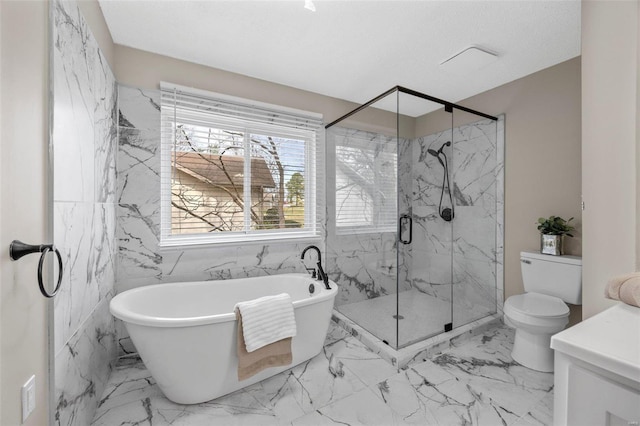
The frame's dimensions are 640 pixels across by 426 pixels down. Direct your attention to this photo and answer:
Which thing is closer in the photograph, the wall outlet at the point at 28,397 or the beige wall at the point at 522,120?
the wall outlet at the point at 28,397

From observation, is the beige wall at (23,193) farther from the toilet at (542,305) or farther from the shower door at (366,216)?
Answer: the toilet at (542,305)

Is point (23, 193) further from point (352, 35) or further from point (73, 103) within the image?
point (352, 35)

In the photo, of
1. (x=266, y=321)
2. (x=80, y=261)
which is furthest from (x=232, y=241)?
(x=80, y=261)

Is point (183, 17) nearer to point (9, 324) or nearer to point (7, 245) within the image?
point (7, 245)

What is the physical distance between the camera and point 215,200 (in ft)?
8.32

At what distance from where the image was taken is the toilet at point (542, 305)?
1.97 m

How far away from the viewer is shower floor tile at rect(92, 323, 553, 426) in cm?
156

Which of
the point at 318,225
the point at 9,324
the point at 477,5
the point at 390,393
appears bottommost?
the point at 390,393

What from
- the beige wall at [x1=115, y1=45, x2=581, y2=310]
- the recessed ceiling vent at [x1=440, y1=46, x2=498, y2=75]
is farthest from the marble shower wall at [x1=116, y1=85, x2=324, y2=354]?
the recessed ceiling vent at [x1=440, y1=46, x2=498, y2=75]

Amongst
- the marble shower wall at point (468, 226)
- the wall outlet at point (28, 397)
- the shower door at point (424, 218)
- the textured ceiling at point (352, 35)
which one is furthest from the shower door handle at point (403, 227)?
the wall outlet at point (28, 397)

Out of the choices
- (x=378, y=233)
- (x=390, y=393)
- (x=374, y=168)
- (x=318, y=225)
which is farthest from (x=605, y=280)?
(x=318, y=225)

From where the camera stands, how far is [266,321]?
5.61 feet

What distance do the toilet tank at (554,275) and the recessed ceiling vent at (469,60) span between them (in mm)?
1702

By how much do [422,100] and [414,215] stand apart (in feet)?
3.54
